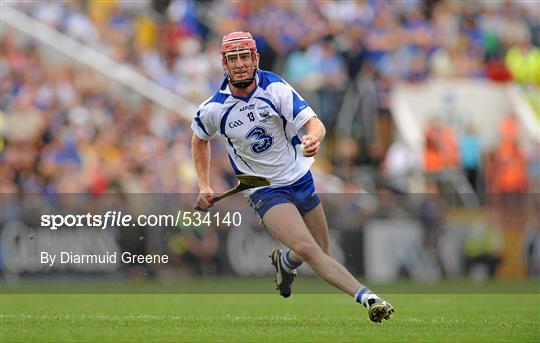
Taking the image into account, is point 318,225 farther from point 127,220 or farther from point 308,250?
point 127,220

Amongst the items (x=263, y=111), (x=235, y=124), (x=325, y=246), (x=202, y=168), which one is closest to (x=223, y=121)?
(x=235, y=124)

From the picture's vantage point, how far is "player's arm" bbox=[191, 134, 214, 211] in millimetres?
12641

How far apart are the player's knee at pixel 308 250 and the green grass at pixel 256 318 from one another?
643 millimetres

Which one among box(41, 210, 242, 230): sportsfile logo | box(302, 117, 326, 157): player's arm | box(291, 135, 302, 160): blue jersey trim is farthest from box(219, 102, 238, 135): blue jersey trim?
box(41, 210, 242, 230): sportsfile logo

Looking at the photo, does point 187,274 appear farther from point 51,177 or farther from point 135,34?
point 135,34

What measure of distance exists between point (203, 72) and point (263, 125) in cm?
1323

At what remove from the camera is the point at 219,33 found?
26469 millimetres

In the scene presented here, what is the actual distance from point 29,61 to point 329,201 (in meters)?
5.85

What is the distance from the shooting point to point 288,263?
43.5 ft

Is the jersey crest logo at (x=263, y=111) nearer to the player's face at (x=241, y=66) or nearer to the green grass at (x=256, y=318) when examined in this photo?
the player's face at (x=241, y=66)

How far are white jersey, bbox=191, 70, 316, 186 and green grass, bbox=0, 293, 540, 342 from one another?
4.75 ft

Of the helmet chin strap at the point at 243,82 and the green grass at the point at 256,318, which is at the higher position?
the helmet chin strap at the point at 243,82

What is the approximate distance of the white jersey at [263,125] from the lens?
1216 centimetres

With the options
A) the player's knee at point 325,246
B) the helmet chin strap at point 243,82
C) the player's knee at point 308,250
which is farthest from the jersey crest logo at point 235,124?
the player's knee at point 325,246
